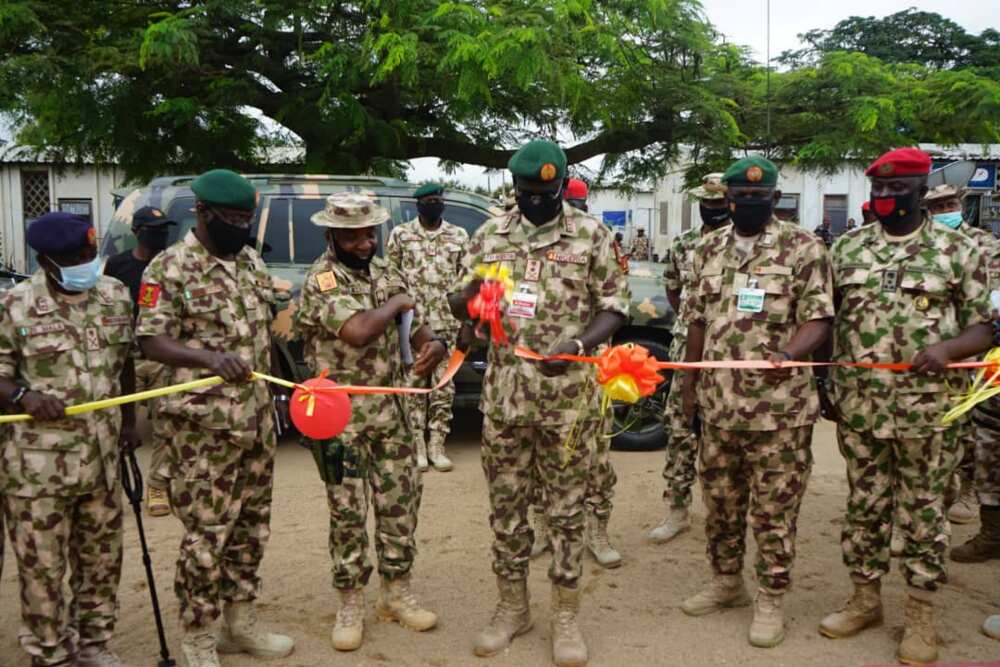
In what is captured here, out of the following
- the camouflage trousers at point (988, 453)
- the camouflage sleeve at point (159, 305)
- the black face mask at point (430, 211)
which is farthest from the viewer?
the black face mask at point (430, 211)

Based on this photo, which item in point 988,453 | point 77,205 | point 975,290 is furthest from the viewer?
point 77,205

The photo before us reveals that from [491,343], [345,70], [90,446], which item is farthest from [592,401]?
[345,70]

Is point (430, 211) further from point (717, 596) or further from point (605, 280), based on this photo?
point (717, 596)

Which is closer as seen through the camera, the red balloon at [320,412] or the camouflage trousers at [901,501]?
the red balloon at [320,412]

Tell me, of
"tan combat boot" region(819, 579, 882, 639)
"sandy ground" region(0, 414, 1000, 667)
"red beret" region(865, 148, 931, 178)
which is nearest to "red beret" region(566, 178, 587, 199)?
"sandy ground" region(0, 414, 1000, 667)

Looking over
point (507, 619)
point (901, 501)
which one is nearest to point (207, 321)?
point (507, 619)

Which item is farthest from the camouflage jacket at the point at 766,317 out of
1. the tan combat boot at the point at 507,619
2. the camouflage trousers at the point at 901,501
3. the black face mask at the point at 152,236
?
the black face mask at the point at 152,236

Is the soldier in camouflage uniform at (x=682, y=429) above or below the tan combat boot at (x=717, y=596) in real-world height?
above

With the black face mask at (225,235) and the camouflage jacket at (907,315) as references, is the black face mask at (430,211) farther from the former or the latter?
the camouflage jacket at (907,315)

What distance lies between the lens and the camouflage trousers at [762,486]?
3.62 m

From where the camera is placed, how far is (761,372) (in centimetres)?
360

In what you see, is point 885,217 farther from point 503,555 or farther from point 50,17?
point 50,17

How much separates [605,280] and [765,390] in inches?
32.0

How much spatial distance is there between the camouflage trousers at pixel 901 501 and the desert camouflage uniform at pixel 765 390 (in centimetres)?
23
